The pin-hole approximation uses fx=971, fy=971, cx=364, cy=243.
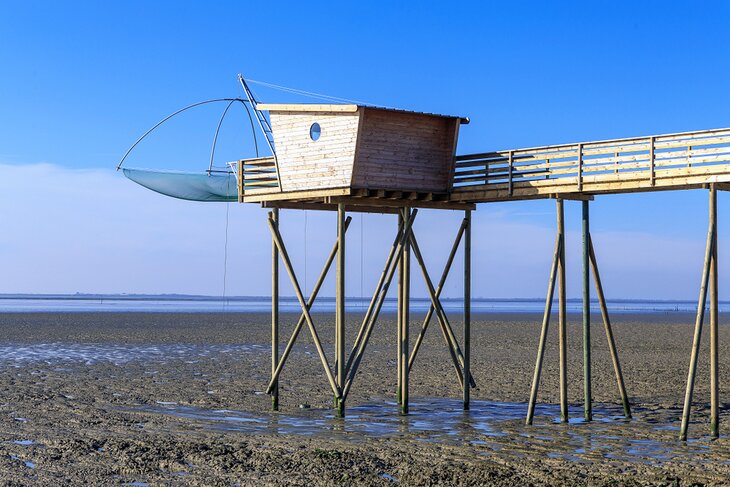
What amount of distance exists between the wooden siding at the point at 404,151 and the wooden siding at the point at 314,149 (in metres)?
0.30

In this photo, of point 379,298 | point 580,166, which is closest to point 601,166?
point 580,166

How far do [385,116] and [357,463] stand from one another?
801 cm

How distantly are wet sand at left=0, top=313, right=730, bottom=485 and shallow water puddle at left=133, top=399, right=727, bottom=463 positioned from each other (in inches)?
1.7

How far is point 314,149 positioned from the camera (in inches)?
822

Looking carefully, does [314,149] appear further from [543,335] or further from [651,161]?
[651,161]

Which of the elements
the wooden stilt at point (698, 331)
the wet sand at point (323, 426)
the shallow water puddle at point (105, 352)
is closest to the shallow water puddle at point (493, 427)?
the wet sand at point (323, 426)

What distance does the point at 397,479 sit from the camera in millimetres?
13852

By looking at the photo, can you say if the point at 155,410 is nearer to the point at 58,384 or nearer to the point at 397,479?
the point at 58,384

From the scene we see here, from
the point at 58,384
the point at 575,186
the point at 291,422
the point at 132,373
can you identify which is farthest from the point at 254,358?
the point at 575,186

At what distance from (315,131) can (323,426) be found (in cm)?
627

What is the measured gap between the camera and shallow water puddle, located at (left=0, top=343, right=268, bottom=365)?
33000 millimetres

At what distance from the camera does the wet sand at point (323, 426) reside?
14250 mm


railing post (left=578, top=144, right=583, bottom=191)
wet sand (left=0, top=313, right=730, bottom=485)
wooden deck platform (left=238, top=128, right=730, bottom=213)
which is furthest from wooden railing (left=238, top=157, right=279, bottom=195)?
railing post (left=578, top=144, right=583, bottom=191)

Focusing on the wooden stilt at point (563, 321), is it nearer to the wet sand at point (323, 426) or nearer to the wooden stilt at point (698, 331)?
the wet sand at point (323, 426)
